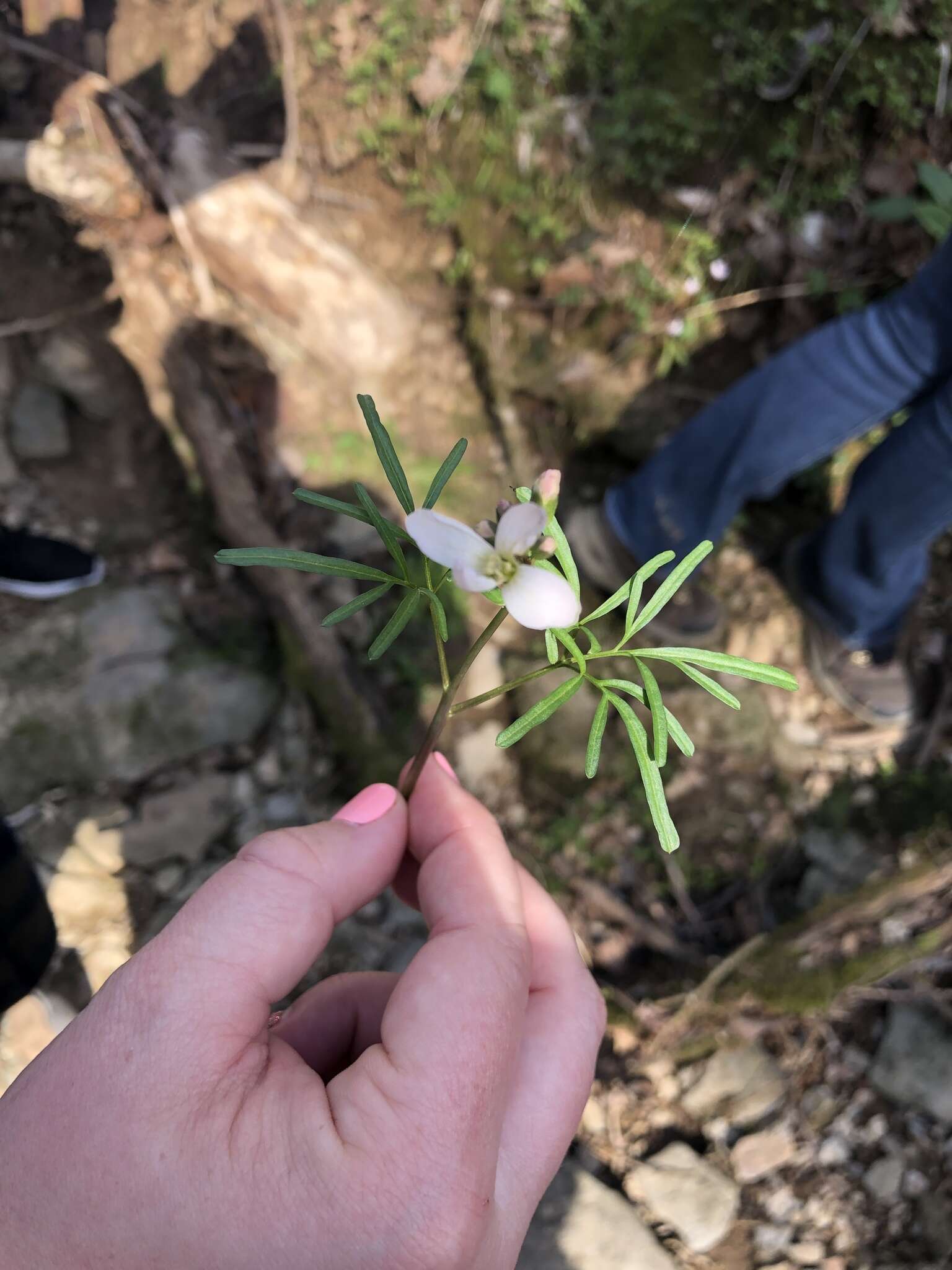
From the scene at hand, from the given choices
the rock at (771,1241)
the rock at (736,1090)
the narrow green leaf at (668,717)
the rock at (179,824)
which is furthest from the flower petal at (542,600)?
the rock at (771,1241)

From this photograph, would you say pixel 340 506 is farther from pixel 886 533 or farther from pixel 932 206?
pixel 932 206

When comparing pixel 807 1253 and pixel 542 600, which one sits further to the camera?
pixel 807 1253

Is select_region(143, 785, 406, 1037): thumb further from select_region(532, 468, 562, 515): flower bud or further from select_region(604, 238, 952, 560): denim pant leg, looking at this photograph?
select_region(604, 238, 952, 560): denim pant leg

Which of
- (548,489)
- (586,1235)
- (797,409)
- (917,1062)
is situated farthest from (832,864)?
(548,489)

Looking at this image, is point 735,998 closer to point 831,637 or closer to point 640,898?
point 640,898

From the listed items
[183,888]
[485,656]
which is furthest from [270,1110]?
[485,656]

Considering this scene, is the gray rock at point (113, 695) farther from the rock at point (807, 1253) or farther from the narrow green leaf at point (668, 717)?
the rock at point (807, 1253)

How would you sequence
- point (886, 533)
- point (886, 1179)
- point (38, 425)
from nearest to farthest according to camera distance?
1. point (886, 1179)
2. point (886, 533)
3. point (38, 425)
